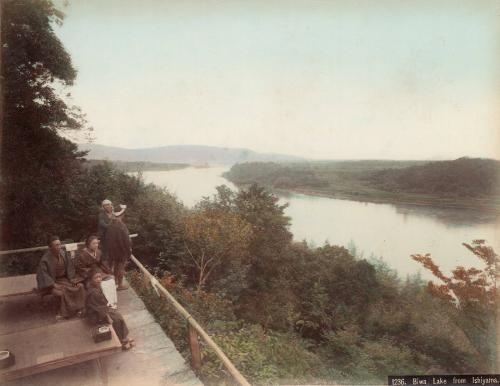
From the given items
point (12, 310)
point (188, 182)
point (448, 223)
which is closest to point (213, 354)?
point (12, 310)

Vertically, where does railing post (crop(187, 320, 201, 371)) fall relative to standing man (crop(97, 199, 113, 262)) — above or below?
below

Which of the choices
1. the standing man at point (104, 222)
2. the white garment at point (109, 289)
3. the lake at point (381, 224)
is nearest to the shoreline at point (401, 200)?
the lake at point (381, 224)

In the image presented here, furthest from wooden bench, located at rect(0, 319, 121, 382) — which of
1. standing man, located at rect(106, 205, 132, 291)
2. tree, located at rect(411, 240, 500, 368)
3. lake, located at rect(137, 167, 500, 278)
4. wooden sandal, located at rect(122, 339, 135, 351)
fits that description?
tree, located at rect(411, 240, 500, 368)

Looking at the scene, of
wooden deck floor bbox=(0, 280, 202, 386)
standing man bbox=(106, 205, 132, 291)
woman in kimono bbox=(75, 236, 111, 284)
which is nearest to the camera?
wooden deck floor bbox=(0, 280, 202, 386)

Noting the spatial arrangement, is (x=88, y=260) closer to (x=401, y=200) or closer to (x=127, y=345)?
(x=127, y=345)

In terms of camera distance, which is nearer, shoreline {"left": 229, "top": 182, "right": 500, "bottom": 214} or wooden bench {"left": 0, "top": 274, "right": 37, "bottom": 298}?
wooden bench {"left": 0, "top": 274, "right": 37, "bottom": 298}

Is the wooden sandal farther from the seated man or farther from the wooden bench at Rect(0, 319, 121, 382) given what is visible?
the seated man

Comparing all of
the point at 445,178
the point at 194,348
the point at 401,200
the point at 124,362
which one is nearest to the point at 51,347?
the point at 124,362

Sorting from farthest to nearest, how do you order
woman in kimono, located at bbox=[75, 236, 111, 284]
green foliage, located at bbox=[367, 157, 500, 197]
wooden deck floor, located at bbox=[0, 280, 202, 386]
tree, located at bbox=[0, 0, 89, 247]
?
green foliage, located at bbox=[367, 157, 500, 197] → tree, located at bbox=[0, 0, 89, 247] → woman in kimono, located at bbox=[75, 236, 111, 284] → wooden deck floor, located at bbox=[0, 280, 202, 386]

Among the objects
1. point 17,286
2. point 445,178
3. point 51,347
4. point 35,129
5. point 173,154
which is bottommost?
point 51,347
